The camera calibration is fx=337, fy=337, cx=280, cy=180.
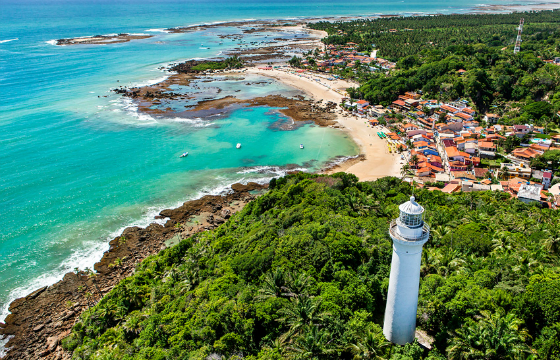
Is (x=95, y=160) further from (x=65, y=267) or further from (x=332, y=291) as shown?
(x=332, y=291)

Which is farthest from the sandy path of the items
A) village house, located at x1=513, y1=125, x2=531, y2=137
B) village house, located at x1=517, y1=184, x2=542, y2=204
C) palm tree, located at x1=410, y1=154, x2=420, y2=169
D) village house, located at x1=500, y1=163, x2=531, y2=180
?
village house, located at x1=513, y1=125, x2=531, y2=137

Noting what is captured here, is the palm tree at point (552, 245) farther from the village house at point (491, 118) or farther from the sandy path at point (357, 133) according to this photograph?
the village house at point (491, 118)

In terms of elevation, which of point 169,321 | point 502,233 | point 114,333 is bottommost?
point 114,333

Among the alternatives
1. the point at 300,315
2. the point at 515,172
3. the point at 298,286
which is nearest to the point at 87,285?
the point at 298,286

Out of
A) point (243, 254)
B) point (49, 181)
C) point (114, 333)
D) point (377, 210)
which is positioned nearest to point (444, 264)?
point (377, 210)

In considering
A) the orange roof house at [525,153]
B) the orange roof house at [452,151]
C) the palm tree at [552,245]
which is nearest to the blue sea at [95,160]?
the orange roof house at [452,151]

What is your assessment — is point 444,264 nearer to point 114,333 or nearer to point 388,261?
point 388,261
